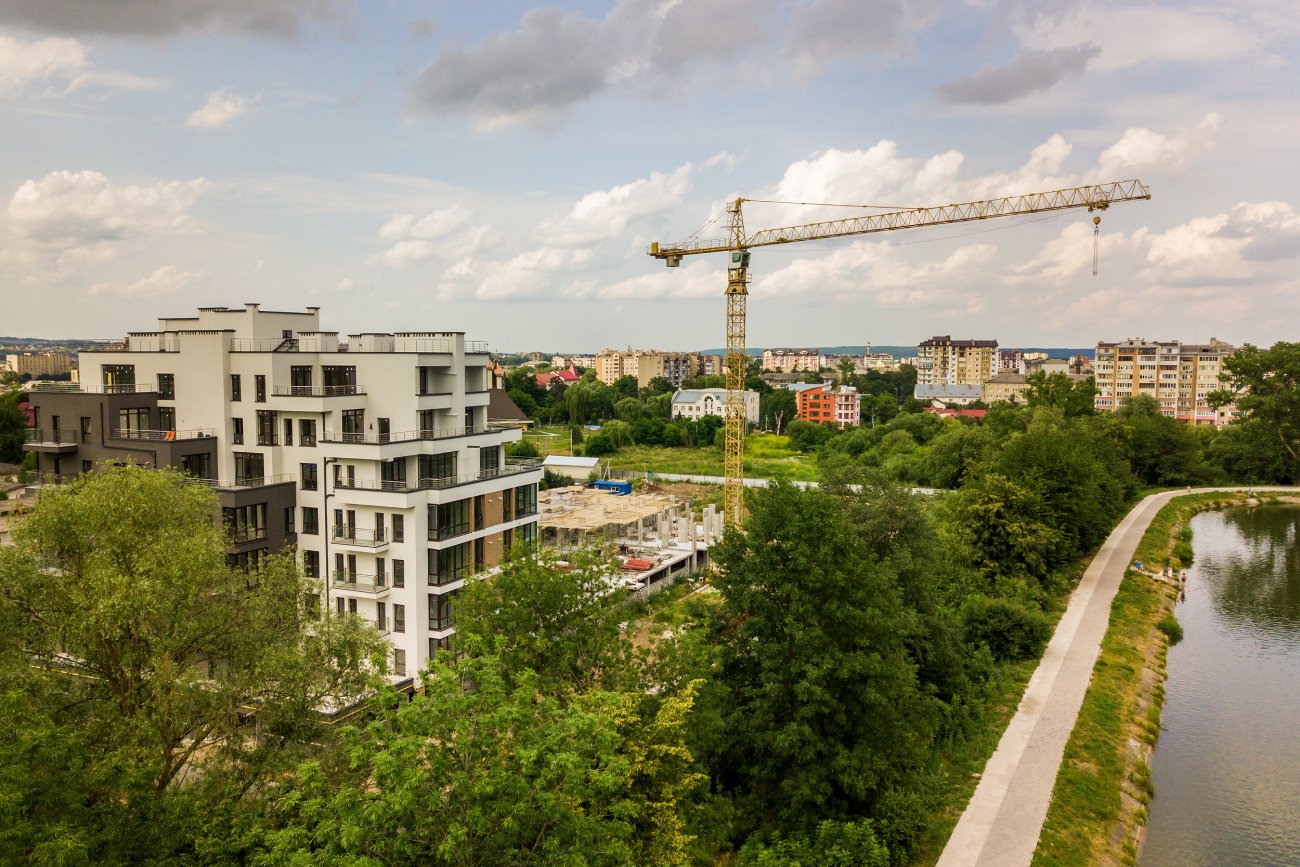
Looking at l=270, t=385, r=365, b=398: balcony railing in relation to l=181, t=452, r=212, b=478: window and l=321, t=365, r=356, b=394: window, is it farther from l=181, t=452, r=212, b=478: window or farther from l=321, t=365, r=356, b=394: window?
l=181, t=452, r=212, b=478: window

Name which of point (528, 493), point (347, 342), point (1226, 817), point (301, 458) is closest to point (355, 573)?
point (301, 458)

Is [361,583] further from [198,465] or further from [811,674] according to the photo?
[811,674]

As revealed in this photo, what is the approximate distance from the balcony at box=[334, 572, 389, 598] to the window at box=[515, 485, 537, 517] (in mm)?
5165

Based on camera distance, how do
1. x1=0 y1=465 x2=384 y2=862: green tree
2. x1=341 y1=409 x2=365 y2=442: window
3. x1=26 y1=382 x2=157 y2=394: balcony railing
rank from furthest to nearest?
1. x1=26 y1=382 x2=157 y2=394: balcony railing
2. x1=341 y1=409 x2=365 y2=442: window
3. x1=0 y1=465 x2=384 y2=862: green tree

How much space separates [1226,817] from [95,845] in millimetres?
23454

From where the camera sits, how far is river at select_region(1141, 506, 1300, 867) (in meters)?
19.3

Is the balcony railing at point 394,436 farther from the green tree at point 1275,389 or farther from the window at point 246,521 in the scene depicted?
the green tree at point 1275,389

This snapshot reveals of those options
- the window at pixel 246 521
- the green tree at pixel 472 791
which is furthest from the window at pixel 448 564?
the green tree at pixel 472 791

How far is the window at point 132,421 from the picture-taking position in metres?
25.5

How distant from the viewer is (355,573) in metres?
24.7

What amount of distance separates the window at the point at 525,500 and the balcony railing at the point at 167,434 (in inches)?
372

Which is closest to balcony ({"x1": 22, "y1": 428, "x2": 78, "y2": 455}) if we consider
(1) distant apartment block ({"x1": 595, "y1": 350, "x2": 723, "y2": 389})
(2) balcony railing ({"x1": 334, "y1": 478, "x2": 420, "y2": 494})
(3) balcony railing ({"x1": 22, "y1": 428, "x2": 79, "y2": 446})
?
(3) balcony railing ({"x1": 22, "y1": 428, "x2": 79, "y2": 446})

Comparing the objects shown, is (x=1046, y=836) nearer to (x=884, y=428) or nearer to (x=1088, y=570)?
(x=1088, y=570)

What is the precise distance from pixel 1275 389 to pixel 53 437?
82.6 metres
